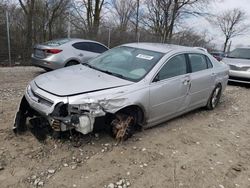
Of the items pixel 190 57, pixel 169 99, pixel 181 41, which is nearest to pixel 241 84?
pixel 190 57

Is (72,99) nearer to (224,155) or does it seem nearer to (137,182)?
(137,182)

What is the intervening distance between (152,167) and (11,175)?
1.72m

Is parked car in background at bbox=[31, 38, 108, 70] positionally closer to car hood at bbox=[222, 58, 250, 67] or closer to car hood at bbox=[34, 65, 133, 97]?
car hood at bbox=[34, 65, 133, 97]

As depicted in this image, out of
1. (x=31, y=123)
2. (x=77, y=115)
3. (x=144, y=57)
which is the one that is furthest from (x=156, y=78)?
(x=31, y=123)

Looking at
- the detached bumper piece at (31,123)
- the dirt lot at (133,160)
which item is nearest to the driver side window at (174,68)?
the dirt lot at (133,160)

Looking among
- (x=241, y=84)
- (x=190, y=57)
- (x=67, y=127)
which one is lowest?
(x=241, y=84)

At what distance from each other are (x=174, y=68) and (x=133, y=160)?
1951 mm

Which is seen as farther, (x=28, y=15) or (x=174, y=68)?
(x=28, y=15)

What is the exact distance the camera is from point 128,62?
14.9ft

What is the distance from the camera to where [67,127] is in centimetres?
335

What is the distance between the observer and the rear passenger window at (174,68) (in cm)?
438

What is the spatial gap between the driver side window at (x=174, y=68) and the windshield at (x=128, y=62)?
197 mm

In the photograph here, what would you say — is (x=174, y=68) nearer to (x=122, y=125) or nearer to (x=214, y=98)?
(x=122, y=125)

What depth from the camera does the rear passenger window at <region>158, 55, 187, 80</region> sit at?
438 centimetres
